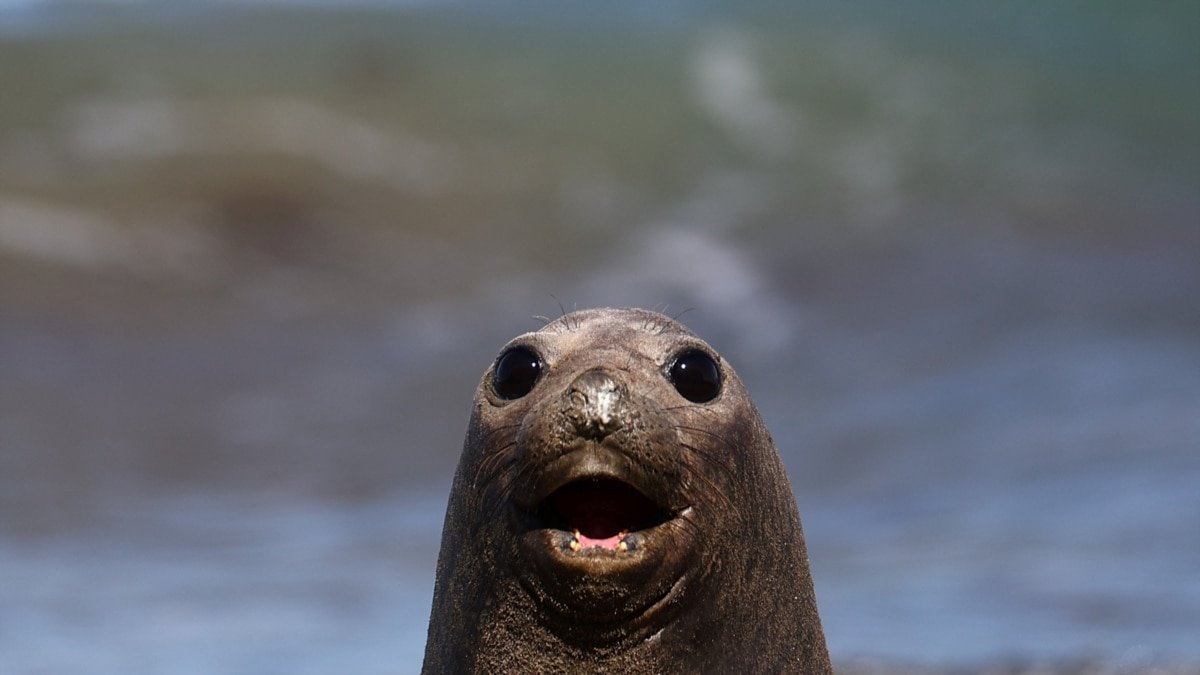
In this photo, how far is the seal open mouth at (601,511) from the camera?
4.55 m

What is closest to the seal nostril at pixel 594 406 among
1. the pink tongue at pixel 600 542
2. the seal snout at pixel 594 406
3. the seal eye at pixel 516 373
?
the seal snout at pixel 594 406

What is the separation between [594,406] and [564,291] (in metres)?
19.4

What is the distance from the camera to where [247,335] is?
22.8 m

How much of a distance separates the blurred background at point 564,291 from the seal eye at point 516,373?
647 centimetres

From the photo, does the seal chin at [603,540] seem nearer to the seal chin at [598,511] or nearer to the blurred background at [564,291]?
the seal chin at [598,511]

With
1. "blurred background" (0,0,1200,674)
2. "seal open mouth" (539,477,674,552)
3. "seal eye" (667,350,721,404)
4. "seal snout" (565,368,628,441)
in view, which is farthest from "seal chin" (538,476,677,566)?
"blurred background" (0,0,1200,674)

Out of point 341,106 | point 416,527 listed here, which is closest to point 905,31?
point 341,106

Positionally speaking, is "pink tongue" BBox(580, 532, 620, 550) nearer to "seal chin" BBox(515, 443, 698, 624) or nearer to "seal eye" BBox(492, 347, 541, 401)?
"seal chin" BBox(515, 443, 698, 624)

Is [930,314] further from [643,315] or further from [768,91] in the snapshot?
[643,315]

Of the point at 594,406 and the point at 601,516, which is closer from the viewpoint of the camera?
the point at 594,406

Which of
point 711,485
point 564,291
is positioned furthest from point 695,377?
point 564,291

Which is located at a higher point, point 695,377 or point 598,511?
point 695,377

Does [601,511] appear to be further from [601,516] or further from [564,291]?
[564,291]

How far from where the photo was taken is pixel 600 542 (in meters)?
4.48
